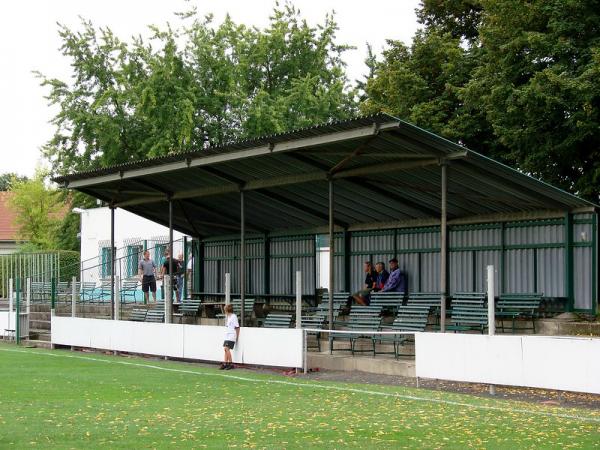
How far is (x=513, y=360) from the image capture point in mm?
16562

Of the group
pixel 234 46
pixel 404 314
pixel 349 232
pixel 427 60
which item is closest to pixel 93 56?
pixel 234 46

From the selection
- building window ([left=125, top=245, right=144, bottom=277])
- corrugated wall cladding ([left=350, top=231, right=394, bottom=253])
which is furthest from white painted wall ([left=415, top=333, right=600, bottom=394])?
building window ([left=125, top=245, right=144, bottom=277])

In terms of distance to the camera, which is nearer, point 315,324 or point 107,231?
point 315,324

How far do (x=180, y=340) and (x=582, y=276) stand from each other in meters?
9.49

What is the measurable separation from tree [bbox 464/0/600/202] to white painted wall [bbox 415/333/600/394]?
9.65m

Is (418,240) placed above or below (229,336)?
above

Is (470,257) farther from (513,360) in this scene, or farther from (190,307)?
(190,307)

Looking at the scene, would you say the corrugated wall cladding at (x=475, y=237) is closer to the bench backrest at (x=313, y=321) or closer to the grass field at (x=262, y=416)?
the bench backrest at (x=313, y=321)

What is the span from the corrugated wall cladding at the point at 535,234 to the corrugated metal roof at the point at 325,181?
0.43m

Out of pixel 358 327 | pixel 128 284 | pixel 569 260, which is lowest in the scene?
pixel 358 327

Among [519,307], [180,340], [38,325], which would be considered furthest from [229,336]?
[38,325]

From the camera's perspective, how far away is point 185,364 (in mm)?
24797

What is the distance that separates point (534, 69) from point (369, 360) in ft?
34.2

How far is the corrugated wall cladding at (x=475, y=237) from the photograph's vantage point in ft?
76.3
